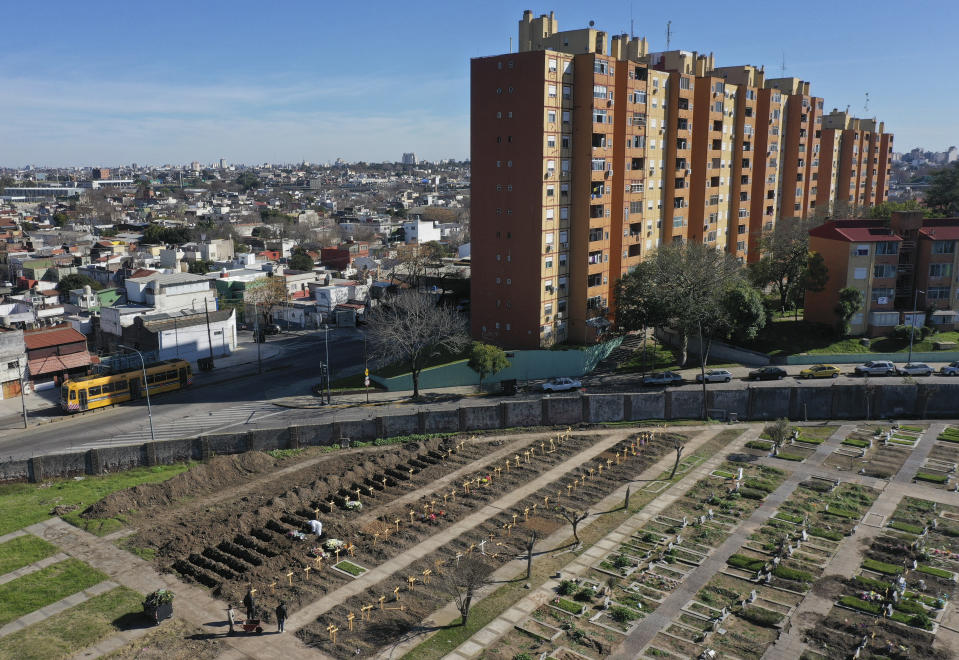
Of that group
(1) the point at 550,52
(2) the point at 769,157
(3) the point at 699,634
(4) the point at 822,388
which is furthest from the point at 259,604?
(2) the point at 769,157

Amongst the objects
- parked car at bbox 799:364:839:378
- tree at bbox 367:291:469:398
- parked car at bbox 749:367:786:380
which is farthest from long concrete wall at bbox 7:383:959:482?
tree at bbox 367:291:469:398

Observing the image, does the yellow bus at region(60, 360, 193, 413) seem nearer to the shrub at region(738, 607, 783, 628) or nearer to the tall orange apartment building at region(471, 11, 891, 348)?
the tall orange apartment building at region(471, 11, 891, 348)

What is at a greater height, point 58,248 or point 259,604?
point 58,248

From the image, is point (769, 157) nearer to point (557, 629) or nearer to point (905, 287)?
point (905, 287)

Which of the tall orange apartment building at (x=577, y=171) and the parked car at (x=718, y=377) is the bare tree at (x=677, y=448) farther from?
the tall orange apartment building at (x=577, y=171)

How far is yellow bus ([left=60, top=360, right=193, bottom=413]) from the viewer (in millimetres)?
58812

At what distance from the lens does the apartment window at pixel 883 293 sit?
72.7m

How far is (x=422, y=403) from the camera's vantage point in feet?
202

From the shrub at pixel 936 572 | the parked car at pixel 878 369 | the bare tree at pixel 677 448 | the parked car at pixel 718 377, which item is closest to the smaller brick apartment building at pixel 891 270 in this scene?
the parked car at pixel 878 369

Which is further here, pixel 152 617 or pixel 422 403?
pixel 422 403

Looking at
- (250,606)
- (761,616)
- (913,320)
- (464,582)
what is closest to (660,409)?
(761,616)

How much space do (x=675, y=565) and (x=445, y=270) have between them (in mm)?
71613

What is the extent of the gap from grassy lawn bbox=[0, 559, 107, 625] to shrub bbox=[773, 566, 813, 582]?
32.3 m

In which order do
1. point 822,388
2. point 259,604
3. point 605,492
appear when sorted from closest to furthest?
point 259,604
point 605,492
point 822,388
